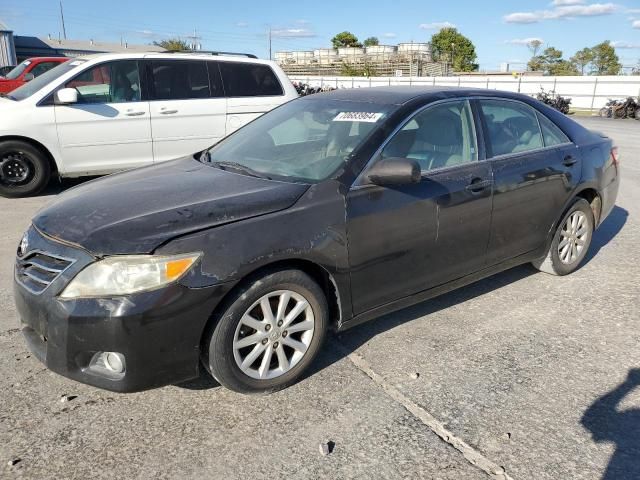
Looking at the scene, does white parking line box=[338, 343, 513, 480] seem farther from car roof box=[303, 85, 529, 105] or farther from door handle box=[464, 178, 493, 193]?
car roof box=[303, 85, 529, 105]

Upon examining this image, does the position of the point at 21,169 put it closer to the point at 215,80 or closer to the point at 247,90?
the point at 215,80

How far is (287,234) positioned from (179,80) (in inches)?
218

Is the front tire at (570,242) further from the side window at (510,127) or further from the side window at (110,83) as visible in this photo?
the side window at (110,83)

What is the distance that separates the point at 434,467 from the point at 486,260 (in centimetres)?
186

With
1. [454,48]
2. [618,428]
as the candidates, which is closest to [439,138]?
[618,428]

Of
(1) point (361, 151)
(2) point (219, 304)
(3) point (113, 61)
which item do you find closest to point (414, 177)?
(1) point (361, 151)

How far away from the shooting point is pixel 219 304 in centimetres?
263

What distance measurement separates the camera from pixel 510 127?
4.11 metres

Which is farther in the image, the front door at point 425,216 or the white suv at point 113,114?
the white suv at point 113,114

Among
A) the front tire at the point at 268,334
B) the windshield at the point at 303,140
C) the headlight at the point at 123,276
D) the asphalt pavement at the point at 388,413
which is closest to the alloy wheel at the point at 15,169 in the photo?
the asphalt pavement at the point at 388,413

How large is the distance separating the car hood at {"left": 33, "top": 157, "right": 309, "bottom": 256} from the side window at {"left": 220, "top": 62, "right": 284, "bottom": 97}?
4.85 metres

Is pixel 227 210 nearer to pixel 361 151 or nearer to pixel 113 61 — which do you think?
pixel 361 151

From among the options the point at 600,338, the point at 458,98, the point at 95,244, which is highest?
the point at 458,98

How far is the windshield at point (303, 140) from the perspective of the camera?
3.31m
